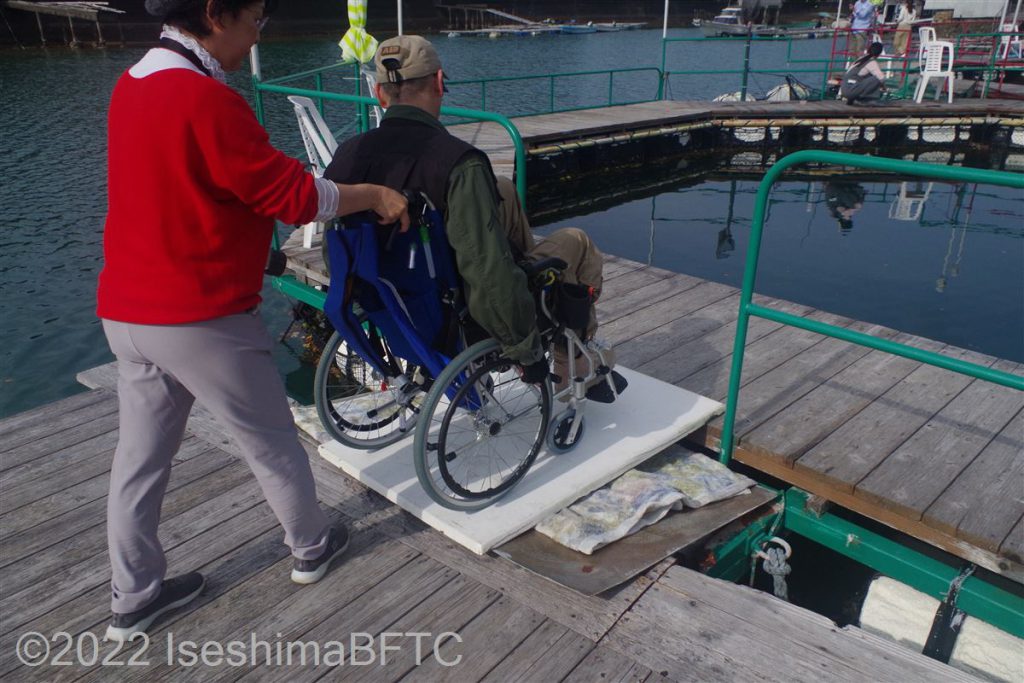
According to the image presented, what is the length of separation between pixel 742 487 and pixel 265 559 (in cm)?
180

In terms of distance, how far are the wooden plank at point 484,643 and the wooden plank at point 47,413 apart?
89.4 inches

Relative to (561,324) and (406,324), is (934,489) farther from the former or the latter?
(406,324)

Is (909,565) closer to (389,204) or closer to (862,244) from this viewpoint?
(389,204)

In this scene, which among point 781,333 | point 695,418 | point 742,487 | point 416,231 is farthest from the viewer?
point 781,333

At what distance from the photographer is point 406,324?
249 cm

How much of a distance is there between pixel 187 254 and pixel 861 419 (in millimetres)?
2926

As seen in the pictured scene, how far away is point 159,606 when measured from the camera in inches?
89.4

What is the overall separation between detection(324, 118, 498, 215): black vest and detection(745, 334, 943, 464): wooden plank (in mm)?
1760

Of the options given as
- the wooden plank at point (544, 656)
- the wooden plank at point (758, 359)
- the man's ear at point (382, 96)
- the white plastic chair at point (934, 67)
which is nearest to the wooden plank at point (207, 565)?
the wooden plank at point (544, 656)

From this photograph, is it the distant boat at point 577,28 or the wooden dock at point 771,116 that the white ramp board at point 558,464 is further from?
the distant boat at point 577,28

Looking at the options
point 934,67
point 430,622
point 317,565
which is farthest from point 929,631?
point 934,67

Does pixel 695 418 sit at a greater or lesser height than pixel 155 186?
lesser

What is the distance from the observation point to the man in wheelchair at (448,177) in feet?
7.39

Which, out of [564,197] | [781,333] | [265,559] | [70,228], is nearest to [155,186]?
[265,559]
